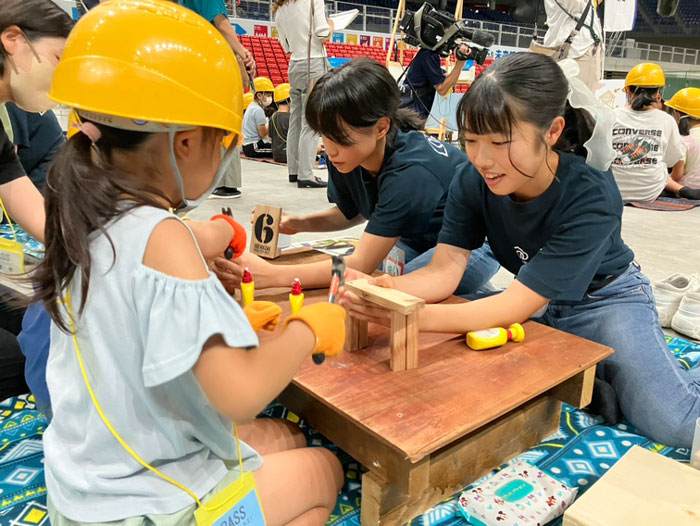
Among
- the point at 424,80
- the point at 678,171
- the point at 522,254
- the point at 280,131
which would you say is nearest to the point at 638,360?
the point at 522,254

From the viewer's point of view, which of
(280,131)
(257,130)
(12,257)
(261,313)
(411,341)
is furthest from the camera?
(257,130)

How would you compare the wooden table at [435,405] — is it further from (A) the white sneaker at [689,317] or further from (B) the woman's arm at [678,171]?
(B) the woman's arm at [678,171]

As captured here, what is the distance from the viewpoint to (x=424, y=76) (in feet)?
12.0

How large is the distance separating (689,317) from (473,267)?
800mm

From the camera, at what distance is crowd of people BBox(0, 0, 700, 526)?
26.8 inches

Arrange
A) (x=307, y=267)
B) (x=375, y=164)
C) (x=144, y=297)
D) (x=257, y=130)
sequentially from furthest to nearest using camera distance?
1. (x=257, y=130)
2. (x=375, y=164)
3. (x=307, y=267)
4. (x=144, y=297)

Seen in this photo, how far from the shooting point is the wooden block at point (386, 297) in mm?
1092

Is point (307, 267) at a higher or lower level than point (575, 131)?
lower

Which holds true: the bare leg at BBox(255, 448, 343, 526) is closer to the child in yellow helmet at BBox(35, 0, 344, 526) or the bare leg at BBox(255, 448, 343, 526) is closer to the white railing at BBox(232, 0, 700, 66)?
the child in yellow helmet at BBox(35, 0, 344, 526)

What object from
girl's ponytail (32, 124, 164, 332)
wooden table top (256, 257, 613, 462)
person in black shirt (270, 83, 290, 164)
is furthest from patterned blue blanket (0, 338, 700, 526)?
person in black shirt (270, 83, 290, 164)

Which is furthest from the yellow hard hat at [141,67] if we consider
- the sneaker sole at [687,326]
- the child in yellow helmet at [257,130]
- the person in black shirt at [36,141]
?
the child in yellow helmet at [257,130]

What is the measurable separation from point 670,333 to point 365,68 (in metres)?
1.49

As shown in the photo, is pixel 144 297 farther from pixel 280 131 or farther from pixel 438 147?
pixel 280 131

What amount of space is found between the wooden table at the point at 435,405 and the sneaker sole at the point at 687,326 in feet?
3.01
